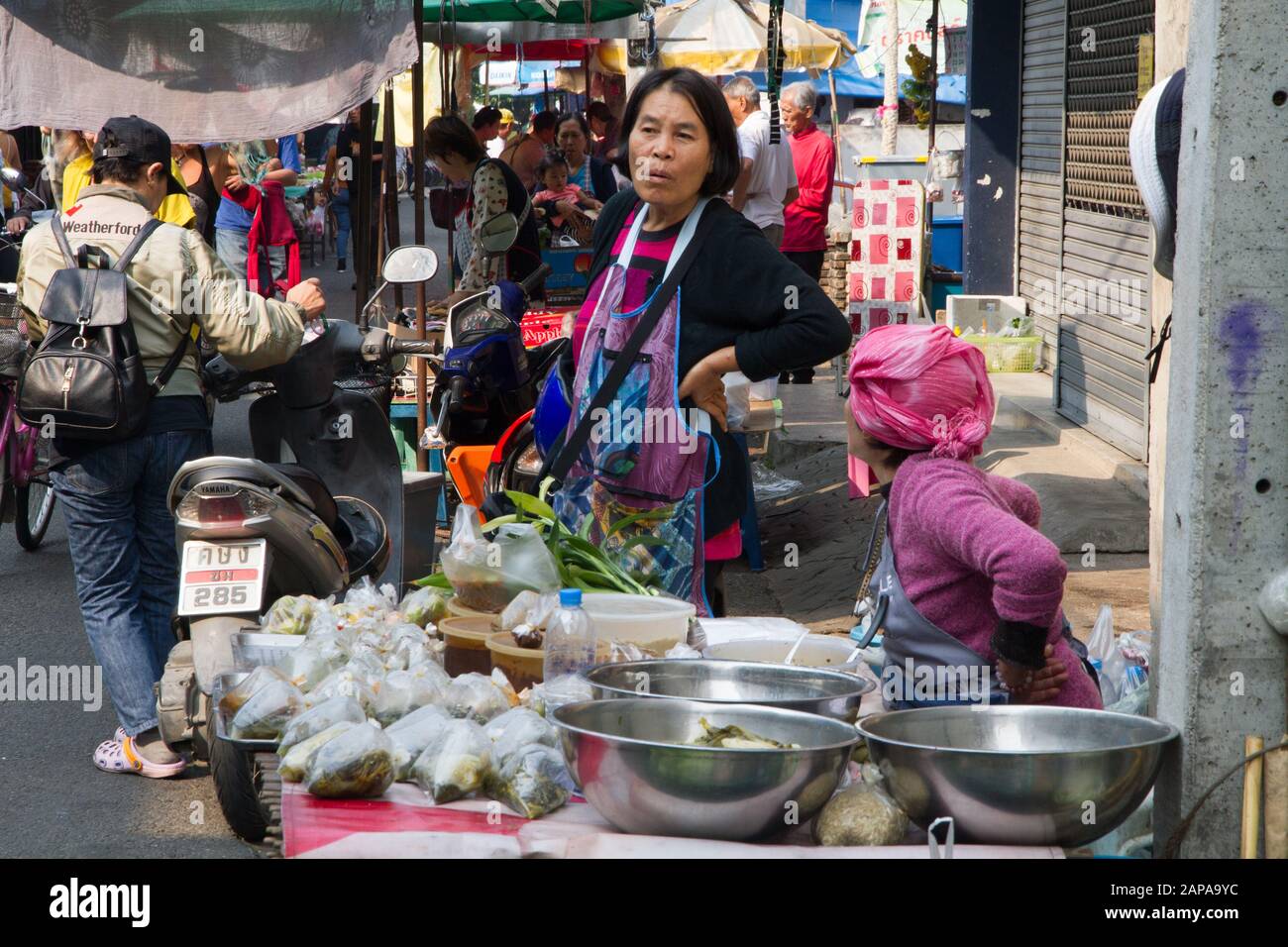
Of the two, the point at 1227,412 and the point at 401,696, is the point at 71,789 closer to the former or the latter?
the point at 401,696

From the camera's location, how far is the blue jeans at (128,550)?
468 cm

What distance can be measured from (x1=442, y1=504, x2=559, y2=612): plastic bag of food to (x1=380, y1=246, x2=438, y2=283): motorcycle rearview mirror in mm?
2112

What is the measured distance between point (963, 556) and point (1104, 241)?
701 cm

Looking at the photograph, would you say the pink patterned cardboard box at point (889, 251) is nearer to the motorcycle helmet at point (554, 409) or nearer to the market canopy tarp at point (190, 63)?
the market canopy tarp at point (190, 63)

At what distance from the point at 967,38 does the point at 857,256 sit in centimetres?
199

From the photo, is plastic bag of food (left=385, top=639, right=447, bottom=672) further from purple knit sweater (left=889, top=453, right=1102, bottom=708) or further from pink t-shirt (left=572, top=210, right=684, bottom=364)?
pink t-shirt (left=572, top=210, right=684, bottom=364)

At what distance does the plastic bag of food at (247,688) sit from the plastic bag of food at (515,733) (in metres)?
0.52

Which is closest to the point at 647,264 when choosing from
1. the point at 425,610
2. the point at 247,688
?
the point at 425,610

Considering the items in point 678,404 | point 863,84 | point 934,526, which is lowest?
point 934,526

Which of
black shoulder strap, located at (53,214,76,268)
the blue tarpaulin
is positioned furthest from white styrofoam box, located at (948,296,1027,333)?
the blue tarpaulin

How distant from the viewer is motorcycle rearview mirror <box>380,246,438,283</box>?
5.29 m

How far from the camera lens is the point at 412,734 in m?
2.53

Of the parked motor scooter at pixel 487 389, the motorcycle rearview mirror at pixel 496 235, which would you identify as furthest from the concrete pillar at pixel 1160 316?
the motorcycle rearview mirror at pixel 496 235
